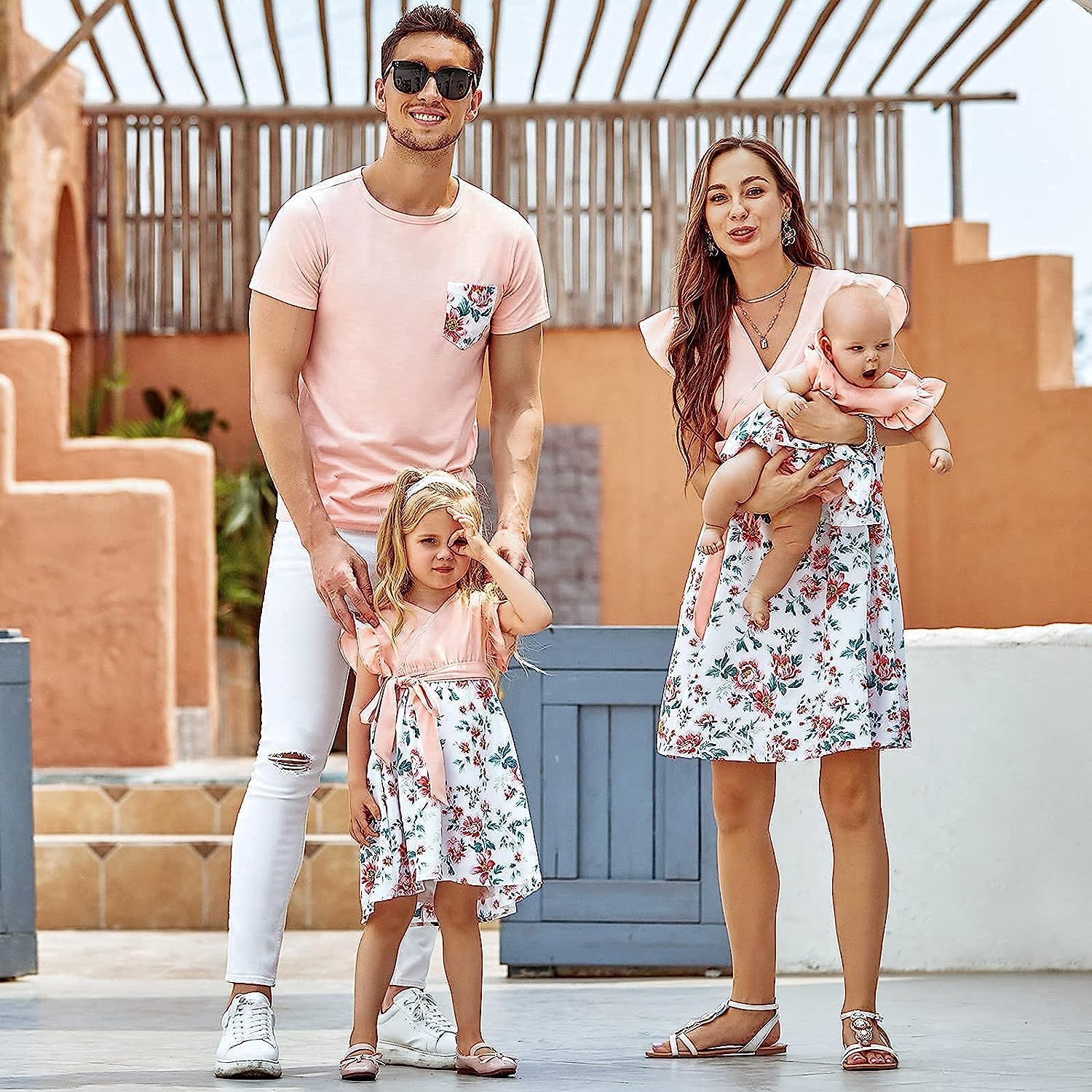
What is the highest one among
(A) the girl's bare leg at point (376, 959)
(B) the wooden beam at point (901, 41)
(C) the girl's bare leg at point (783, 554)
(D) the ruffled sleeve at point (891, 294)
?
(B) the wooden beam at point (901, 41)

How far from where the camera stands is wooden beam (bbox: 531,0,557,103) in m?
9.63

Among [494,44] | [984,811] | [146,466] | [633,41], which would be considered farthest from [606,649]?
[494,44]

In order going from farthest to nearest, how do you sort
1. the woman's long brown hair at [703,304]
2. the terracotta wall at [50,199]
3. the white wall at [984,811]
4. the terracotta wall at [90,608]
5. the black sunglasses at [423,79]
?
the terracotta wall at [50,199]
the terracotta wall at [90,608]
the white wall at [984,811]
the woman's long brown hair at [703,304]
the black sunglasses at [423,79]

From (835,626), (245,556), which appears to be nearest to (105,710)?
(245,556)

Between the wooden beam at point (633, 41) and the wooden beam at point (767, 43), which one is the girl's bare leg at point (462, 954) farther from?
the wooden beam at point (767, 43)

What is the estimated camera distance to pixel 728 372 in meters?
3.24

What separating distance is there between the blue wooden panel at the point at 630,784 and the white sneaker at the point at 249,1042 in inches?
65.5

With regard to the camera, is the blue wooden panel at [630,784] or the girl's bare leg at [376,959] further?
the blue wooden panel at [630,784]

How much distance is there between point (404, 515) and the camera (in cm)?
305

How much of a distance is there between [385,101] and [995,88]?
8840 mm

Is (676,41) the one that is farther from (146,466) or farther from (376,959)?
(376,959)

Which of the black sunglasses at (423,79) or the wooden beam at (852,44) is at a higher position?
the wooden beam at (852,44)

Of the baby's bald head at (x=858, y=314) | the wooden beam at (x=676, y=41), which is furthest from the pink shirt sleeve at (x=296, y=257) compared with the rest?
the wooden beam at (x=676, y=41)

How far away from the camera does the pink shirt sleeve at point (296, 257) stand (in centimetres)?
311
